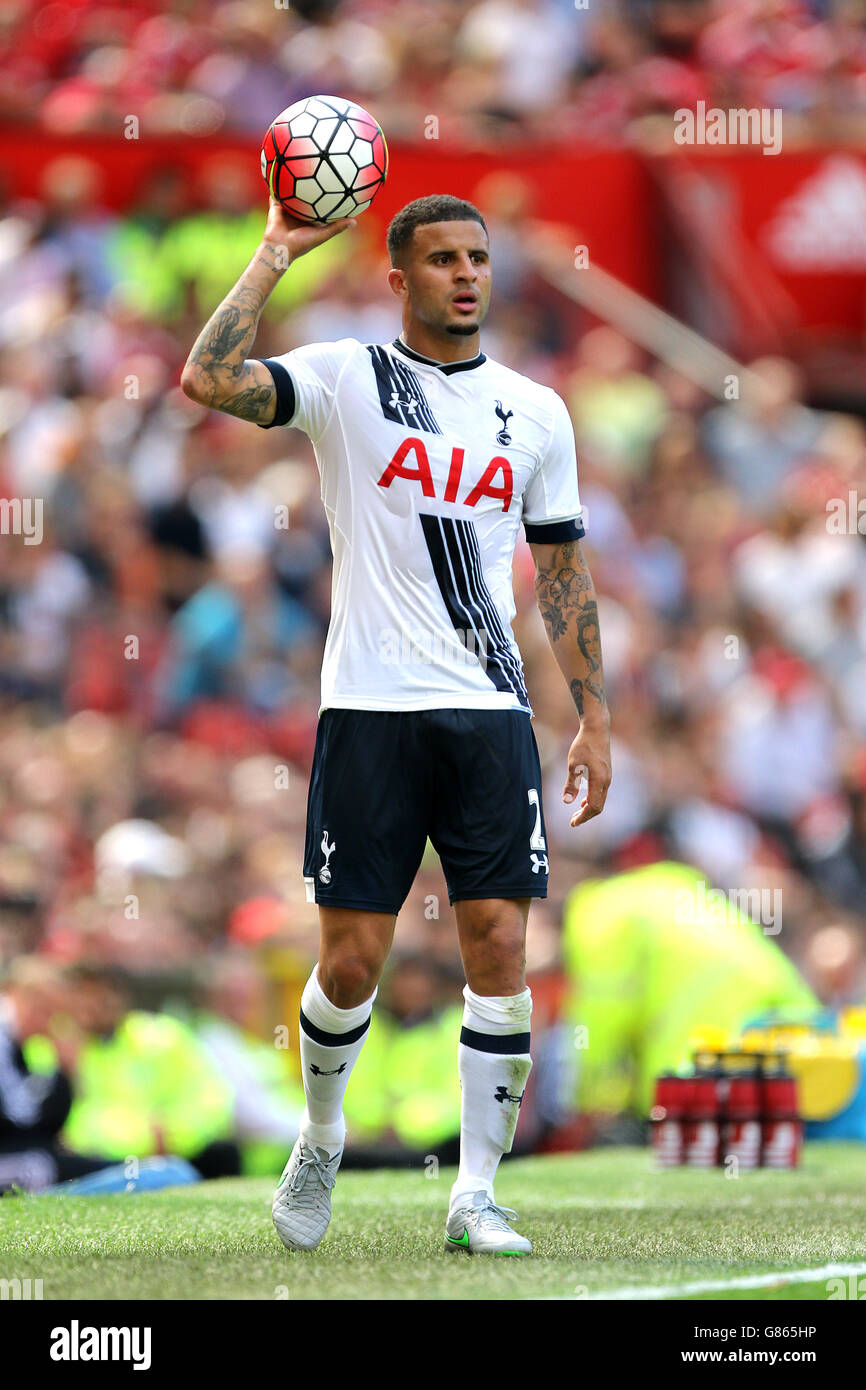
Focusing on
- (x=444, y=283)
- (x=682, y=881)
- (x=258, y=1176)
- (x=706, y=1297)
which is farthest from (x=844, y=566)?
(x=706, y=1297)

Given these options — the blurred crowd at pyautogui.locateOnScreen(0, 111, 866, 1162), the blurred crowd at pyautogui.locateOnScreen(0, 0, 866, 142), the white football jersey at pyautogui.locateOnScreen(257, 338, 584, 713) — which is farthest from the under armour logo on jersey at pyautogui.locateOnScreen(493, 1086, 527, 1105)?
the blurred crowd at pyautogui.locateOnScreen(0, 0, 866, 142)

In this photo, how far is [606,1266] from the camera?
16.1 feet

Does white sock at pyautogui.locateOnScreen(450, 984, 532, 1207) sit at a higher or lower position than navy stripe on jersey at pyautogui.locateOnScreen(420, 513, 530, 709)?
lower

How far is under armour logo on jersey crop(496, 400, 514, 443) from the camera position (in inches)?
215

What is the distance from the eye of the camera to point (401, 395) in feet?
17.8

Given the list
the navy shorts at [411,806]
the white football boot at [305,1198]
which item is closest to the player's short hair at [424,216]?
the navy shorts at [411,806]

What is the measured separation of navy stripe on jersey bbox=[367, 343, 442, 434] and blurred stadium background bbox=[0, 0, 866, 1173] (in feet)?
12.3

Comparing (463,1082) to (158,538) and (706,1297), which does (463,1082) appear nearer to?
(706,1297)

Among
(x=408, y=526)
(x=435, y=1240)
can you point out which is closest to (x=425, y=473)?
(x=408, y=526)

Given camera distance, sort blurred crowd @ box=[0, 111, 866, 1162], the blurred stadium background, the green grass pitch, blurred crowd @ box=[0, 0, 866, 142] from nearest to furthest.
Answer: the green grass pitch
the blurred stadium background
blurred crowd @ box=[0, 111, 866, 1162]
blurred crowd @ box=[0, 0, 866, 142]

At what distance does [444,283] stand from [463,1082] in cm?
219

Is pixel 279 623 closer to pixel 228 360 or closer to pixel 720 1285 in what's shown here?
pixel 228 360

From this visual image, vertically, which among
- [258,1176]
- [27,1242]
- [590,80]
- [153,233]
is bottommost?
[258,1176]

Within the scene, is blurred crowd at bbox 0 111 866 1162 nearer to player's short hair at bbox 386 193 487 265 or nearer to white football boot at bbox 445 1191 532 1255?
white football boot at bbox 445 1191 532 1255
